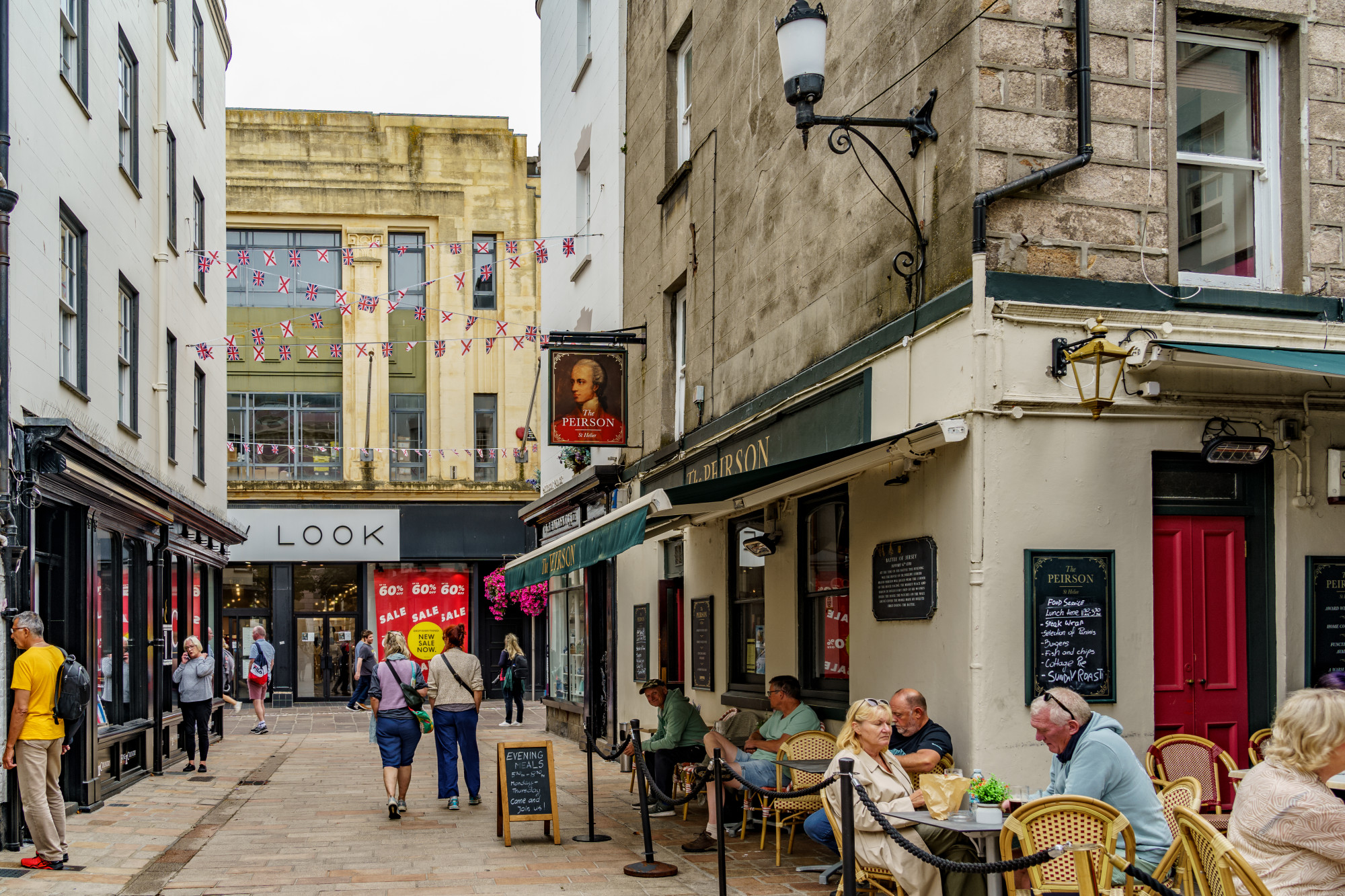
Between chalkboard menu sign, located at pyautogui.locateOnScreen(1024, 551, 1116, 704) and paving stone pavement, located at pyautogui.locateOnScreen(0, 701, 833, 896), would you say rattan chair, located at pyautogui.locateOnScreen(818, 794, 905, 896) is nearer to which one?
paving stone pavement, located at pyautogui.locateOnScreen(0, 701, 833, 896)

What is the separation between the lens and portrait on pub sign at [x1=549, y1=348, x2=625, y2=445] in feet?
52.8

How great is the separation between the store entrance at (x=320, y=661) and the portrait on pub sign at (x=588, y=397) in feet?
52.9

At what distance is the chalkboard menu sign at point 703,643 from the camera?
13.7 meters

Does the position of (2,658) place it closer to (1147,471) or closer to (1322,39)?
(1147,471)

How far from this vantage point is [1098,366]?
757 centimetres

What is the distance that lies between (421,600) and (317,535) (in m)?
2.85

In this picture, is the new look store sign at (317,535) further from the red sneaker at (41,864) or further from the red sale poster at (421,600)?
the red sneaker at (41,864)

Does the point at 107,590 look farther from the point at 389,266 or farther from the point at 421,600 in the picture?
the point at 389,266

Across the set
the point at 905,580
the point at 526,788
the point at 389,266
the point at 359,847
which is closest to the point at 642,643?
the point at 526,788

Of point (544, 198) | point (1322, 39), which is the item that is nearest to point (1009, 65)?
point (1322, 39)

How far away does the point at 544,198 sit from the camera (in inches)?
872

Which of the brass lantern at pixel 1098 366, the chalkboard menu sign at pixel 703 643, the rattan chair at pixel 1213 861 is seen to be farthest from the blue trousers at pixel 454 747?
the rattan chair at pixel 1213 861

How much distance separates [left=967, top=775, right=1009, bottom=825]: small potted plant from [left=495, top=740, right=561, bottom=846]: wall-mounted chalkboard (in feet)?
14.3

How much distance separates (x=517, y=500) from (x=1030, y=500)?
951 inches
